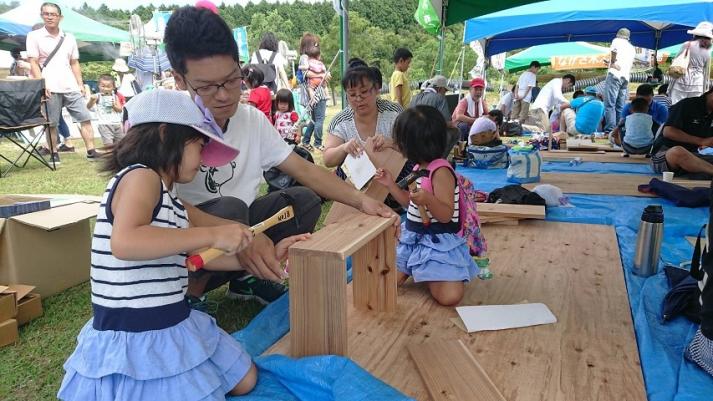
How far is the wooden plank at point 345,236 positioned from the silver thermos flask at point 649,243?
1.52 m

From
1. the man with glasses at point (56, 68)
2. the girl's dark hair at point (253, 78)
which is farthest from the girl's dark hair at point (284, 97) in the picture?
the man with glasses at point (56, 68)

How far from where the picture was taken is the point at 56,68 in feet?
21.4

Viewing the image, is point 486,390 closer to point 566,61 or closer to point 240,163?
point 240,163

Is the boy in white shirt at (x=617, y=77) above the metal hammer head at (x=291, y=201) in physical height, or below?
above

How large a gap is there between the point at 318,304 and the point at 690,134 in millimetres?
4899

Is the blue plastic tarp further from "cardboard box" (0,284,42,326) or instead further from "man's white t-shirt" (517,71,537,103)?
"man's white t-shirt" (517,71,537,103)

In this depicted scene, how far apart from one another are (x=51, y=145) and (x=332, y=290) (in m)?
5.91

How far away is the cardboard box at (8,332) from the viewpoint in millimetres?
2170

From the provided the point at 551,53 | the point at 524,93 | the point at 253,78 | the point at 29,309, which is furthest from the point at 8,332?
the point at 551,53

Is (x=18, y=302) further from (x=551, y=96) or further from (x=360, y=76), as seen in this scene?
(x=551, y=96)

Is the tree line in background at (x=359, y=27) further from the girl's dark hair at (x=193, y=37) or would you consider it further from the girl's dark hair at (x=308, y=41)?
the girl's dark hair at (x=193, y=37)

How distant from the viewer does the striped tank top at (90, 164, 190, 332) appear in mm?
1391

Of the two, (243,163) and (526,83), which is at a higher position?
(526,83)

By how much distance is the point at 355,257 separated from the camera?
7.70 ft
